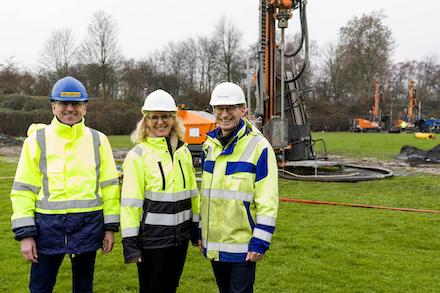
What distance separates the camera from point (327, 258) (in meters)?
5.38

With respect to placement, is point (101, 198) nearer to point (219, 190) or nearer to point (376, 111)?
point (219, 190)

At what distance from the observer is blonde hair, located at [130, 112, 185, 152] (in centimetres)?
311


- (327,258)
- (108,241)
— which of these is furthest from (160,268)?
(327,258)

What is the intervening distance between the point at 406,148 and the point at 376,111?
30.1m

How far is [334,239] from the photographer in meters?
6.18

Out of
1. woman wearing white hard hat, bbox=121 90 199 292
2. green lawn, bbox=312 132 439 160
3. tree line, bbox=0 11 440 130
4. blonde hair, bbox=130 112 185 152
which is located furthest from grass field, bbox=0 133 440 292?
tree line, bbox=0 11 440 130

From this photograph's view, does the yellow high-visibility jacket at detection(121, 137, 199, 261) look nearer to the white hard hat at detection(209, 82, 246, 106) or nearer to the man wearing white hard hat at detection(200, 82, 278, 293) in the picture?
the man wearing white hard hat at detection(200, 82, 278, 293)

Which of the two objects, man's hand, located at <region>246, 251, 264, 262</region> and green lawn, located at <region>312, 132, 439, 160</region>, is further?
green lawn, located at <region>312, 132, 439, 160</region>

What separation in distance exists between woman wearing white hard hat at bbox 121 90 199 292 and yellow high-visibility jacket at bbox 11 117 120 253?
0.23 meters

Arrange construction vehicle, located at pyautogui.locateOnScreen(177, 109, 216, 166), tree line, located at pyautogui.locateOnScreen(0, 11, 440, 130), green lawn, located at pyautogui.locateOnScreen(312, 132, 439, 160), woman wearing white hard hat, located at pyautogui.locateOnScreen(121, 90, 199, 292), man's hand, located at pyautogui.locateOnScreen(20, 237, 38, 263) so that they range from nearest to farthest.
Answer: man's hand, located at pyautogui.locateOnScreen(20, 237, 38, 263) < woman wearing white hard hat, located at pyautogui.locateOnScreen(121, 90, 199, 292) < construction vehicle, located at pyautogui.locateOnScreen(177, 109, 216, 166) < green lawn, located at pyautogui.locateOnScreen(312, 132, 439, 160) < tree line, located at pyautogui.locateOnScreen(0, 11, 440, 130)

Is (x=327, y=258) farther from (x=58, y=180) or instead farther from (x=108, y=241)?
(x=58, y=180)

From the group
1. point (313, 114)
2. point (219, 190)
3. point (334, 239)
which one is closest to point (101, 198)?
point (219, 190)

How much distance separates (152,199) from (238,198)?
58cm

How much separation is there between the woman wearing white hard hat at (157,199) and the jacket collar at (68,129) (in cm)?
36
